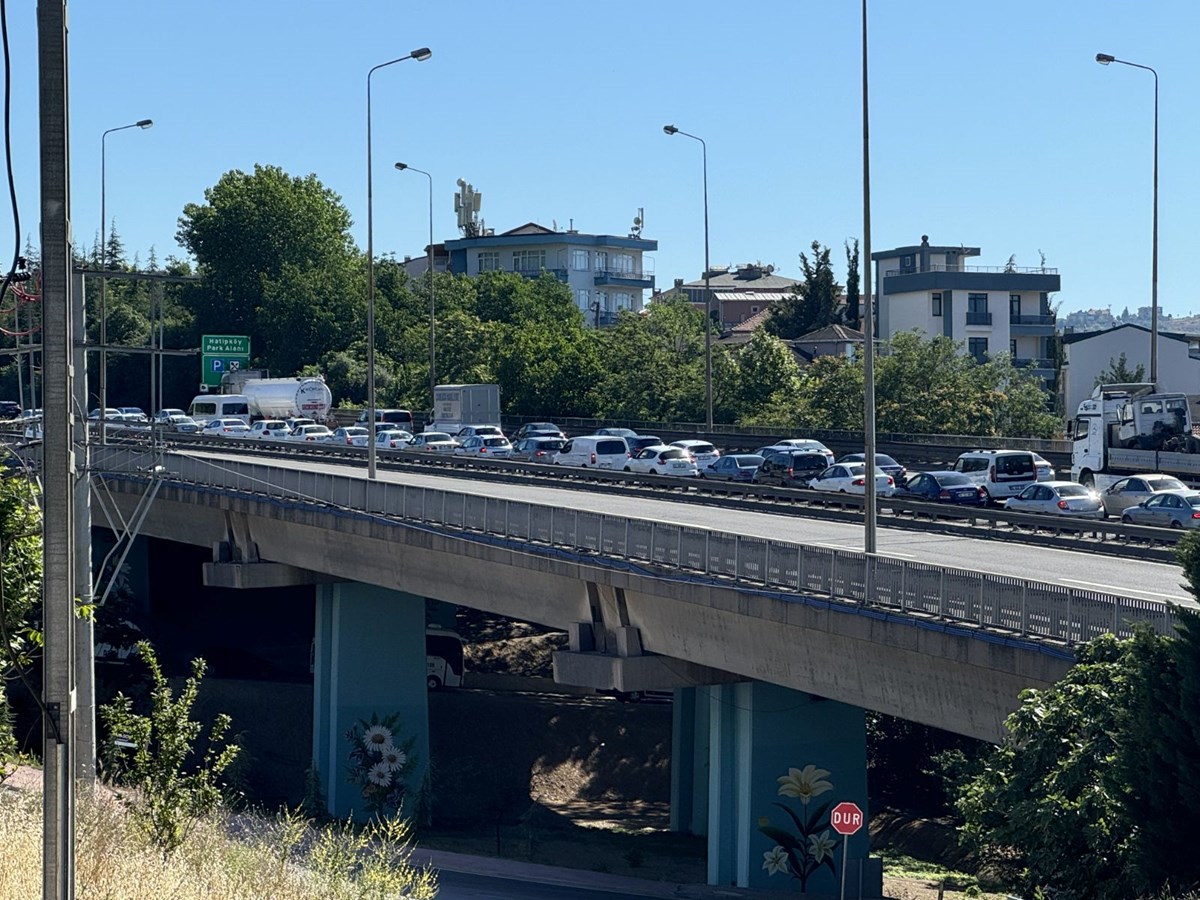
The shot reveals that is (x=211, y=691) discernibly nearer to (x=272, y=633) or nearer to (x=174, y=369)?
(x=272, y=633)

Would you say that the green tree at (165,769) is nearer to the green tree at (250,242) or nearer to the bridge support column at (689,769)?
the bridge support column at (689,769)

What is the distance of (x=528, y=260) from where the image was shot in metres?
136

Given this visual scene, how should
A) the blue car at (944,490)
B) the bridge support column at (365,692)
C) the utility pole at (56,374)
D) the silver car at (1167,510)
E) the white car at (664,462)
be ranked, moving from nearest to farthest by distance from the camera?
1. the utility pole at (56,374)
2. the silver car at (1167,510)
3. the bridge support column at (365,692)
4. the blue car at (944,490)
5. the white car at (664,462)

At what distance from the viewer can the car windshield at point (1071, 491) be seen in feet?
137

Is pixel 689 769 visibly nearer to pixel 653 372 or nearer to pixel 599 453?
pixel 599 453

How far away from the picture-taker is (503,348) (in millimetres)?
87438

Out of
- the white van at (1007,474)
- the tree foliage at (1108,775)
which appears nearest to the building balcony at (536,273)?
the white van at (1007,474)

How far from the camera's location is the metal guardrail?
19.4 m

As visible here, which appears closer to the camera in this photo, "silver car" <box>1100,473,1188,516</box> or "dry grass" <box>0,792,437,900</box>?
"dry grass" <box>0,792,437,900</box>

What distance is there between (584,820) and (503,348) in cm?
4984

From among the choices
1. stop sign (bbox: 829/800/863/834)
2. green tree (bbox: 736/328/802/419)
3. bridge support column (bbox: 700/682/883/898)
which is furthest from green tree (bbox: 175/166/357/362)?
stop sign (bbox: 829/800/863/834)

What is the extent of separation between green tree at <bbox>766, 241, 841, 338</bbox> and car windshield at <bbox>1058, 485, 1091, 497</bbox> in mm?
76784

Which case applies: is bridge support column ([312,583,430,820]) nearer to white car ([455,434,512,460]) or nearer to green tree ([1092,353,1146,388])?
white car ([455,434,512,460])

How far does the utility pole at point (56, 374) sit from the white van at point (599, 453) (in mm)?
47145
